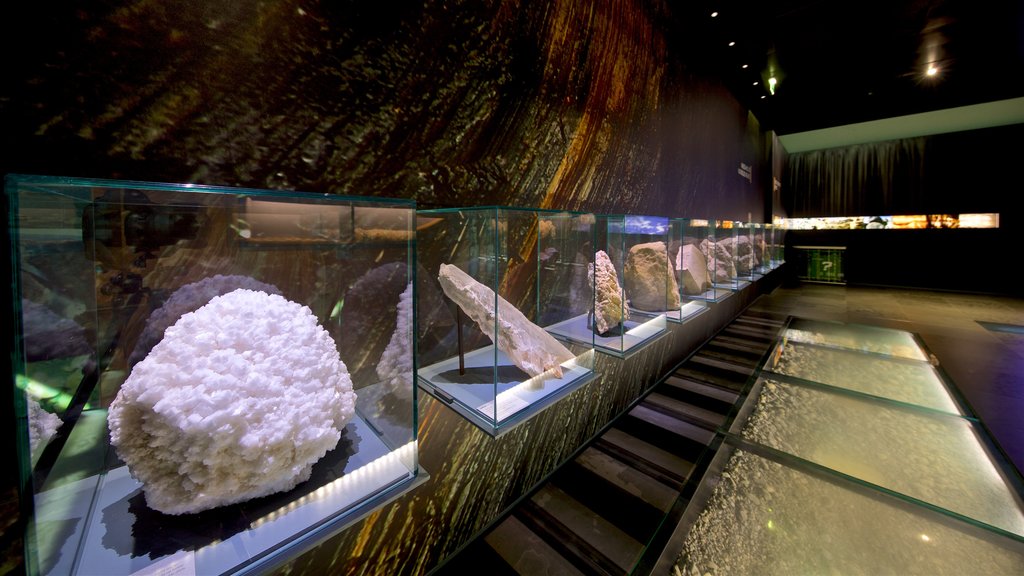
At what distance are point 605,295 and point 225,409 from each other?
1.32 metres

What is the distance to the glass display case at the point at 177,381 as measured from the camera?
0.44m

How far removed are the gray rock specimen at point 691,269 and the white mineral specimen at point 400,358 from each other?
198 cm

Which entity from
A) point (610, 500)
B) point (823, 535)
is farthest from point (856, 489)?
point (610, 500)

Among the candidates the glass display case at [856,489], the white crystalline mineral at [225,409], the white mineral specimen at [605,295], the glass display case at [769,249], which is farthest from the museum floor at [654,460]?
the glass display case at [769,249]

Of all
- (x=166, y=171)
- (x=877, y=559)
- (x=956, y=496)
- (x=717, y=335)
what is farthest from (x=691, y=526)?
(x=717, y=335)

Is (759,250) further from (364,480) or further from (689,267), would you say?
(364,480)

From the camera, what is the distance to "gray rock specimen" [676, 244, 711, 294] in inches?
93.1

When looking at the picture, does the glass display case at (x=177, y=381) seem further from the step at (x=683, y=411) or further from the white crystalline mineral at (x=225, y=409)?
the step at (x=683, y=411)

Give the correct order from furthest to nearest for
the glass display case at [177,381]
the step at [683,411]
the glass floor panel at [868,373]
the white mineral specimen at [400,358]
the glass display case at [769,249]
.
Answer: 1. the glass display case at [769,249]
2. the glass floor panel at [868,373]
3. the step at [683,411]
4. the white mineral specimen at [400,358]
5. the glass display case at [177,381]

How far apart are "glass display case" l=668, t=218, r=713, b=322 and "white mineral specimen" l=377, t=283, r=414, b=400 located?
63.3 inches

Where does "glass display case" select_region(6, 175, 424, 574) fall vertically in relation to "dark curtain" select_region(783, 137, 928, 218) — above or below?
below

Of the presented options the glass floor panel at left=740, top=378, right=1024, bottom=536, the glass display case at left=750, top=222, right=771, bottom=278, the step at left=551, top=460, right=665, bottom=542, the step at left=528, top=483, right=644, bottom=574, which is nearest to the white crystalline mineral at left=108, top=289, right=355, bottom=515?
the step at left=528, top=483, right=644, bottom=574

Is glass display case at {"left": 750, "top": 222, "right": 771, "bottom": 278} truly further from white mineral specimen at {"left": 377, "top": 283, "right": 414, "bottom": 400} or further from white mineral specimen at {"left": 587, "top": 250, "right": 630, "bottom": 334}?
white mineral specimen at {"left": 377, "top": 283, "right": 414, "bottom": 400}

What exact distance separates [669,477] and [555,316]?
3.01 feet
